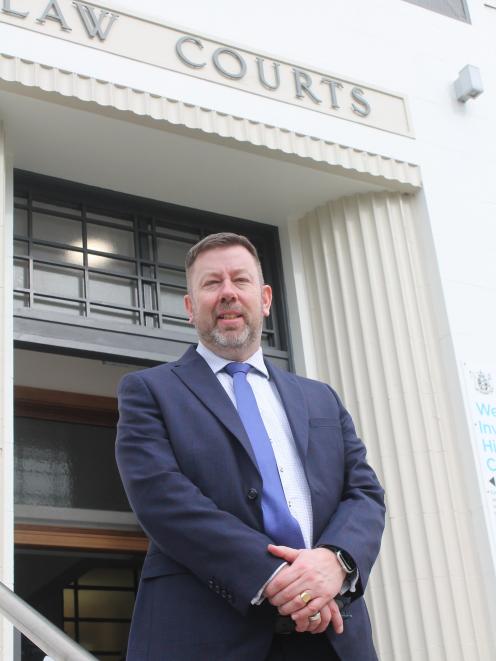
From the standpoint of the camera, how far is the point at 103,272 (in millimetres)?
6238

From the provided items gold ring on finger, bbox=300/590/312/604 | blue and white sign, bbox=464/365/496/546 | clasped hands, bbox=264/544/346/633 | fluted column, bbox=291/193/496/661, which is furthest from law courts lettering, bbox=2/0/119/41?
gold ring on finger, bbox=300/590/312/604

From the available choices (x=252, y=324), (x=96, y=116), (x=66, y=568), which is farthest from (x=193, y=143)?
(x=66, y=568)

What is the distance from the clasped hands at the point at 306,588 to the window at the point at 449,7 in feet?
20.3

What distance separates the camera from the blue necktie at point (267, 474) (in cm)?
263

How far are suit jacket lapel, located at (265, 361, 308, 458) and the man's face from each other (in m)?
0.13

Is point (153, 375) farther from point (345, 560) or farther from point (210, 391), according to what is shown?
point (345, 560)

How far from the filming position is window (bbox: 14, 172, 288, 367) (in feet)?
19.5

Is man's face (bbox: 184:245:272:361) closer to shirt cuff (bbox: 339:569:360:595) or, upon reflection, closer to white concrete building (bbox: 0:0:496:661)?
shirt cuff (bbox: 339:569:360:595)

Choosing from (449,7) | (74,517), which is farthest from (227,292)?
(449,7)

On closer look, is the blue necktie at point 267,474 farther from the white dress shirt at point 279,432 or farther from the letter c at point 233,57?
the letter c at point 233,57

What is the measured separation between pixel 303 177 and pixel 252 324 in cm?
379

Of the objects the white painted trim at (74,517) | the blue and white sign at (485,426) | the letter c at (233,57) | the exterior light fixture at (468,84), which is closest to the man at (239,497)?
the blue and white sign at (485,426)

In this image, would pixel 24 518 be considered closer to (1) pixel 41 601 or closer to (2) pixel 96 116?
(1) pixel 41 601

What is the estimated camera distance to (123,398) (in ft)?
9.44
